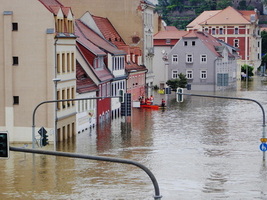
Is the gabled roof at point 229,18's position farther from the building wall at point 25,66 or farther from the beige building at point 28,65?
the building wall at point 25,66

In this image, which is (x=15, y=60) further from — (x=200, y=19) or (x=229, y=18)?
(x=200, y=19)

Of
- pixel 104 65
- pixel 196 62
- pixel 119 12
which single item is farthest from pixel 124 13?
pixel 196 62

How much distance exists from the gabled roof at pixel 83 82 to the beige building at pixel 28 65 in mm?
7091

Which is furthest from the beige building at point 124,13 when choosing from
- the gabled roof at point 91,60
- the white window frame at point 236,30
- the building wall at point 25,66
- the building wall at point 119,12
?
the white window frame at point 236,30

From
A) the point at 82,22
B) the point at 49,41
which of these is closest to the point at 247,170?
the point at 49,41

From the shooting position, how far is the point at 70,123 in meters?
56.0

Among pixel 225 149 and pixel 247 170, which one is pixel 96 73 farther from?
pixel 247 170

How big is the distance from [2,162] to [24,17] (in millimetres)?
11162

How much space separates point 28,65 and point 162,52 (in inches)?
2483

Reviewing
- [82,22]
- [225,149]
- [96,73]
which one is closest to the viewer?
[225,149]

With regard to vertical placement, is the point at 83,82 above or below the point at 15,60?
below

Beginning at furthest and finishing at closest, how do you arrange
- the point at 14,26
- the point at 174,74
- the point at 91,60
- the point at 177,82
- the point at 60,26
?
1. the point at 174,74
2. the point at 177,82
3. the point at 91,60
4. the point at 60,26
5. the point at 14,26

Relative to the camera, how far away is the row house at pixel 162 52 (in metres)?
113

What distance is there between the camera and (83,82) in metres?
62.3
